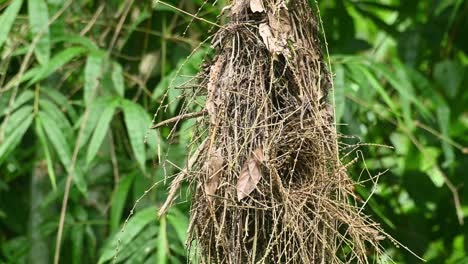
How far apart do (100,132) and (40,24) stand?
0.40 m

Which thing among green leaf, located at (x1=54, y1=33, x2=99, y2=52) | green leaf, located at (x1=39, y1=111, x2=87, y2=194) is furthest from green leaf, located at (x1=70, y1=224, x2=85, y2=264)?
green leaf, located at (x1=54, y1=33, x2=99, y2=52)

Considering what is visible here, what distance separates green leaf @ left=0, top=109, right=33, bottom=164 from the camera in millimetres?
2479

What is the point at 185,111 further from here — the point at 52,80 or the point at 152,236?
the point at 52,80

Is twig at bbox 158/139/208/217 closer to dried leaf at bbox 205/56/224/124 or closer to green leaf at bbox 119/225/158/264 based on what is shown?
dried leaf at bbox 205/56/224/124

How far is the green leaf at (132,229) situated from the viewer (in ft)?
7.73

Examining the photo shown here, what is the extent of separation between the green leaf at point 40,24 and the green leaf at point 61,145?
18 cm

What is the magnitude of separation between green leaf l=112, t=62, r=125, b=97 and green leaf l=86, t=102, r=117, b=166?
113 mm

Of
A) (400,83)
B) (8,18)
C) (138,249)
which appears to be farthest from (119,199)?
(400,83)

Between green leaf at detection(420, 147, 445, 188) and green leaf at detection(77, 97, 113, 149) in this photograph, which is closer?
green leaf at detection(77, 97, 113, 149)

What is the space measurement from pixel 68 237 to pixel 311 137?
4.53 feet

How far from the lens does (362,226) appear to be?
1737 mm

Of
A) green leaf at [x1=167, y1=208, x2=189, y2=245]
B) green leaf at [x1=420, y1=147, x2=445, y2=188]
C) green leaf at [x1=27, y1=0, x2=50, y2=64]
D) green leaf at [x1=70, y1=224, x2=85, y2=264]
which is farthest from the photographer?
green leaf at [x1=420, y1=147, x2=445, y2=188]

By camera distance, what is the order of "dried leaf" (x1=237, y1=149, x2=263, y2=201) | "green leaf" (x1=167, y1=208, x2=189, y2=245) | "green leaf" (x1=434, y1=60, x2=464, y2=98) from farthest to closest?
"green leaf" (x1=434, y1=60, x2=464, y2=98), "green leaf" (x1=167, y1=208, x2=189, y2=245), "dried leaf" (x1=237, y1=149, x2=263, y2=201)

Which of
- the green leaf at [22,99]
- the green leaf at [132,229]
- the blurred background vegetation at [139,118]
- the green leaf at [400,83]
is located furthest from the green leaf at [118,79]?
the green leaf at [400,83]
